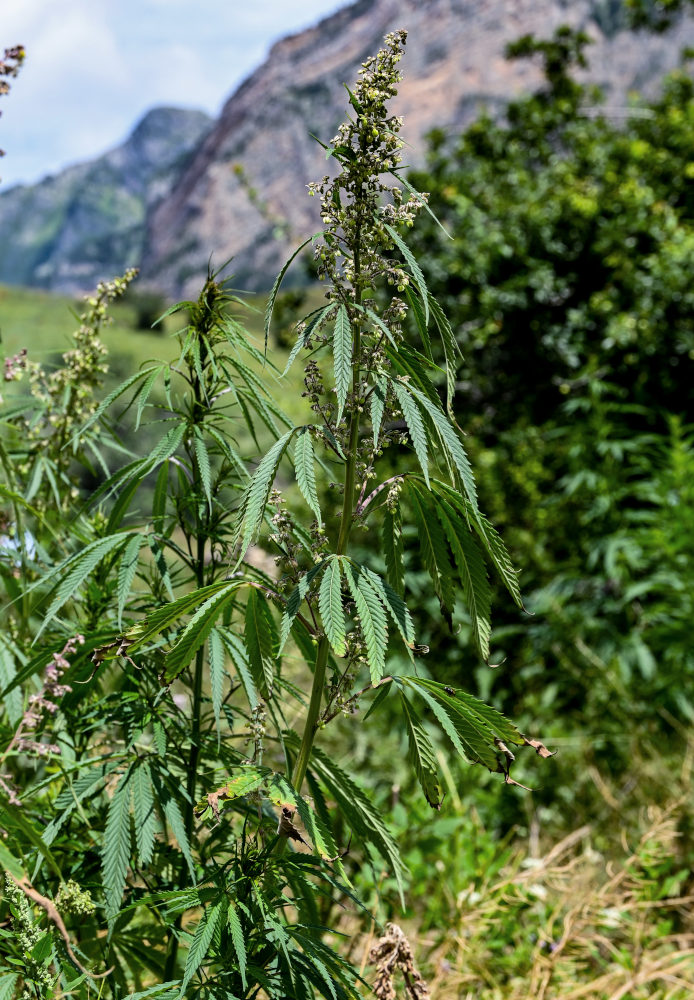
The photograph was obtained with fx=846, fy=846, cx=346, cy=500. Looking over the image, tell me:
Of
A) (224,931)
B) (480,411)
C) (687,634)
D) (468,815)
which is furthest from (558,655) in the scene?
(224,931)

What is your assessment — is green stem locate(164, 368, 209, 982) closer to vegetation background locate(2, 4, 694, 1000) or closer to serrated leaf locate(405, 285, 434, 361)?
vegetation background locate(2, 4, 694, 1000)

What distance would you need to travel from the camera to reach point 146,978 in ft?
6.37

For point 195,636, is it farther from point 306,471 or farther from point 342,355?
point 342,355

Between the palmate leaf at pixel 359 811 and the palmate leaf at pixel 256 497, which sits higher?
the palmate leaf at pixel 256 497

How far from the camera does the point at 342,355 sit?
3.33 ft

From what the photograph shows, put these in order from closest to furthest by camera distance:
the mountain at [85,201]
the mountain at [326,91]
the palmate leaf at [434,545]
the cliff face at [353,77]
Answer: the palmate leaf at [434,545]
the mountain at [326,91]
the cliff face at [353,77]
the mountain at [85,201]

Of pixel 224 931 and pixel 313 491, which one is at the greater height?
pixel 313 491

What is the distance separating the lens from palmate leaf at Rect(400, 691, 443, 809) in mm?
1158

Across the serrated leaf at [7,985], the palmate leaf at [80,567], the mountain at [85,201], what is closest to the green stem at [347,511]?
the palmate leaf at [80,567]

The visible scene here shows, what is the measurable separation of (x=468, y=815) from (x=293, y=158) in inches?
1139

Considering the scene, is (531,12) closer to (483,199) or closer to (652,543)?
(483,199)

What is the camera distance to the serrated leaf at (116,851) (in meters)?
1.16

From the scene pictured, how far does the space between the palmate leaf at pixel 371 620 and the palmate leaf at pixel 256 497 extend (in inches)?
5.7

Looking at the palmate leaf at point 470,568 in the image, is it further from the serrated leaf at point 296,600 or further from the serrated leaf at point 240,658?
the serrated leaf at point 240,658
